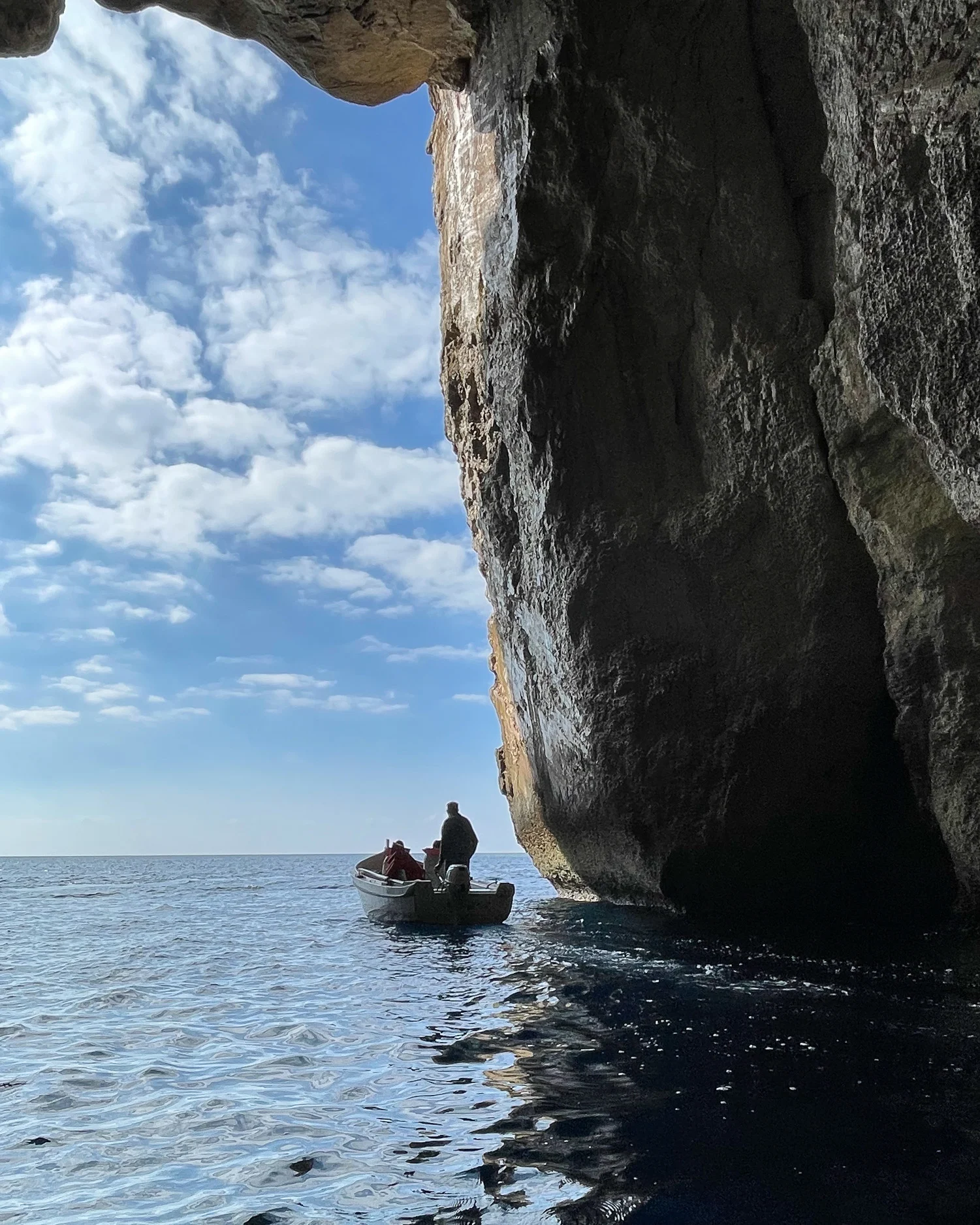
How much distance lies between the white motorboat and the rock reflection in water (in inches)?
168

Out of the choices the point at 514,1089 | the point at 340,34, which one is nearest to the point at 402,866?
the point at 514,1089

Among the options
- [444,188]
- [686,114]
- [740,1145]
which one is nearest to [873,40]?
[686,114]

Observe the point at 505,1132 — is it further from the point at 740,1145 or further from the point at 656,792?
the point at 656,792

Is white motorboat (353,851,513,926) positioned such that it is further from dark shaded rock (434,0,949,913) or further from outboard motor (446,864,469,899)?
dark shaded rock (434,0,949,913)

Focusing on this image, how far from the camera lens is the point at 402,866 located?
14.3m

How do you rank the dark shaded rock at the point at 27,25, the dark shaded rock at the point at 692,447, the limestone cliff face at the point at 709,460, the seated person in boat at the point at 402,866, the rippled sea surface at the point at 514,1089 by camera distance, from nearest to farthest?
the rippled sea surface at the point at 514,1089
the limestone cliff face at the point at 709,460
the dark shaded rock at the point at 692,447
the dark shaded rock at the point at 27,25
the seated person in boat at the point at 402,866

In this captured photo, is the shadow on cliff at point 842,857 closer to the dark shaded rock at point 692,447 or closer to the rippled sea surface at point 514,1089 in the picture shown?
the dark shaded rock at point 692,447

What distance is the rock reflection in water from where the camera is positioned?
3336 millimetres

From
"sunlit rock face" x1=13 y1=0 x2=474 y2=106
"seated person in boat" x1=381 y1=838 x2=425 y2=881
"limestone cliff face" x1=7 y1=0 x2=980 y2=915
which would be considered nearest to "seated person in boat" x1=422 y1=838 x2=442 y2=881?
"seated person in boat" x1=381 y1=838 x2=425 y2=881

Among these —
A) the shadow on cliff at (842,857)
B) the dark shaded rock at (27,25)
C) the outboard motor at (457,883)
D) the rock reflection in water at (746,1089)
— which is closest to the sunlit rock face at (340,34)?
the dark shaded rock at (27,25)

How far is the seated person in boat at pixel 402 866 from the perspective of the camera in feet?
46.5

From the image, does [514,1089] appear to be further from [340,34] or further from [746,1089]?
[340,34]

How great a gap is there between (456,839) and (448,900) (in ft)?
3.93

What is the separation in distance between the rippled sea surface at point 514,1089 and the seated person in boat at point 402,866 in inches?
158
